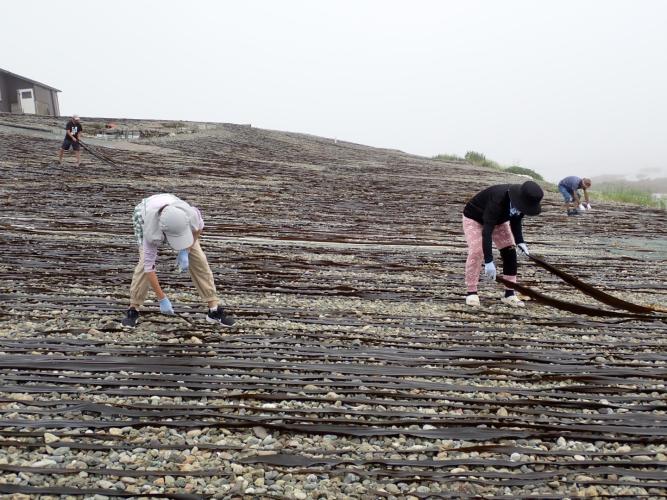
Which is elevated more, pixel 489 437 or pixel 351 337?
pixel 351 337

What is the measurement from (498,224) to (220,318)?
2935 mm

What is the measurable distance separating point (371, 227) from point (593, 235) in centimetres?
457

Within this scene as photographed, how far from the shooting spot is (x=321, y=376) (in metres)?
3.60

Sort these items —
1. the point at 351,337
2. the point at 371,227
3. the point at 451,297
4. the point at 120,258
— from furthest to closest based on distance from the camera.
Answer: the point at 371,227 → the point at 120,258 → the point at 451,297 → the point at 351,337

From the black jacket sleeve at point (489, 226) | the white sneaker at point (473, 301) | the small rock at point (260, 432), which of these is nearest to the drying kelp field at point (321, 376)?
the small rock at point (260, 432)

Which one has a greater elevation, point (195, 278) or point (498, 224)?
point (498, 224)

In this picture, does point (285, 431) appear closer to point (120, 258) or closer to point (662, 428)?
point (662, 428)

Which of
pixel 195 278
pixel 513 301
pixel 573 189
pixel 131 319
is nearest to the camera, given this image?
pixel 195 278

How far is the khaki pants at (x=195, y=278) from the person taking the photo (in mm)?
3912

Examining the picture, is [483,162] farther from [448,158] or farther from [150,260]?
[150,260]

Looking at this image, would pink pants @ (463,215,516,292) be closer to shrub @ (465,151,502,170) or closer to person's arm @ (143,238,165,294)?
person's arm @ (143,238,165,294)

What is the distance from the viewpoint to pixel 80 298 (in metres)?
4.91

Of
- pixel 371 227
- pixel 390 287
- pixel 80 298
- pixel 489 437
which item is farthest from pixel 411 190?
pixel 489 437

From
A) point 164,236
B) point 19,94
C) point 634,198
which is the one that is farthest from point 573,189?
point 19,94
